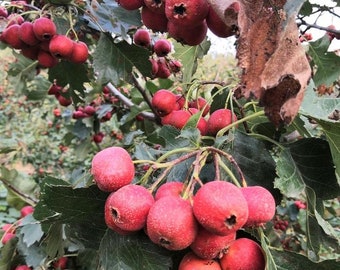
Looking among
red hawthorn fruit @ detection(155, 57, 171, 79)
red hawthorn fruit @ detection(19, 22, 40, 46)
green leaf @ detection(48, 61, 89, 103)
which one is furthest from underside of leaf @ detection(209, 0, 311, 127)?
green leaf @ detection(48, 61, 89, 103)

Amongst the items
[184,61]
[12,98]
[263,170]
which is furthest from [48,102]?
[263,170]

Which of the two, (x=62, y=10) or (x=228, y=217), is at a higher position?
(x=228, y=217)

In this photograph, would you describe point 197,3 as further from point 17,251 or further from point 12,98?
point 12,98

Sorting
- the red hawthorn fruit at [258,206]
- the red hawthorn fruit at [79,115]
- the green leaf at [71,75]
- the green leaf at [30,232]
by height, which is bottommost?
the red hawthorn fruit at [79,115]

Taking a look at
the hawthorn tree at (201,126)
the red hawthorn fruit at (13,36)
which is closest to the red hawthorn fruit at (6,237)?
the hawthorn tree at (201,126)

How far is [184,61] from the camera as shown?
4.94ft

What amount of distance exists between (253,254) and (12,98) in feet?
22.6

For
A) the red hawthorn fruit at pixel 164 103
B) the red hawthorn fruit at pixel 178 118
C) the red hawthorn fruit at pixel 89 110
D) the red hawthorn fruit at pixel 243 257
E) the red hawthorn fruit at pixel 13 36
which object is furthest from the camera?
the red hawthorn fruit at pixel 89 110

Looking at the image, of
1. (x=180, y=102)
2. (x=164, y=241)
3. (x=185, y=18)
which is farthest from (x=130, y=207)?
(x=180, y=102)

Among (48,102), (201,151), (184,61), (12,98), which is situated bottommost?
(12,98)

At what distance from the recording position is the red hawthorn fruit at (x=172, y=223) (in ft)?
1.89

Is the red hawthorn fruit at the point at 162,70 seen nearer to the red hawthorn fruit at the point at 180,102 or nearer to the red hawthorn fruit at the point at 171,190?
the red hawthorn fruit at the point at 180,102

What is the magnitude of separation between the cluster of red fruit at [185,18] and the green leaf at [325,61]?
0.72 meters

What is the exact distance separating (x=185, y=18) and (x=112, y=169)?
10.2 inches
